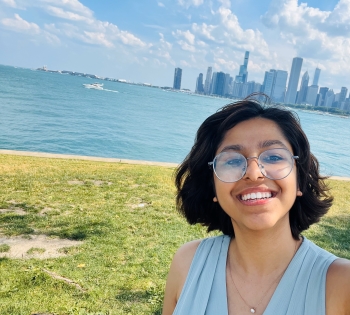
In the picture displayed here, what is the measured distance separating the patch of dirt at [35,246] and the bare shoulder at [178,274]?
361 cm

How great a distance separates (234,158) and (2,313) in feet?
10.4

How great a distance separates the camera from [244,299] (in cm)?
163

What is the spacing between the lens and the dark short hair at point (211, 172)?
182 cm

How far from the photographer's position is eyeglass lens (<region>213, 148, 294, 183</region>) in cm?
164

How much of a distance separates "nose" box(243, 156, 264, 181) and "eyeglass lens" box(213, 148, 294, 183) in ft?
0.03

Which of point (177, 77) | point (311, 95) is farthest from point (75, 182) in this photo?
point (177, 77)

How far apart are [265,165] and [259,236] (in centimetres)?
31

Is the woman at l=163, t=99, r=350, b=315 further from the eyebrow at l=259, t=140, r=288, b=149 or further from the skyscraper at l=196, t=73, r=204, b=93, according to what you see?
the skyscraper at l=196, t=73, r=204, b=93

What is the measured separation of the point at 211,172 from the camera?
6.68ft

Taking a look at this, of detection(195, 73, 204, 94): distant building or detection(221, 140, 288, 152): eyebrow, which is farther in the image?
detection(195, 73, 204, 94): distant building

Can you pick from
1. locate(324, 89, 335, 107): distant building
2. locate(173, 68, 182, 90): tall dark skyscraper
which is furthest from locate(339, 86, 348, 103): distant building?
locate(173, 68, 182, 90): tall dark skyscraper

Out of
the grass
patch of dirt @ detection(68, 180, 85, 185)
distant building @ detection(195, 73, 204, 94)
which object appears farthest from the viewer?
distant building @ detection(195, 73, 204, 94)

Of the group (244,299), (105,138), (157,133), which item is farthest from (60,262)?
(157,133)

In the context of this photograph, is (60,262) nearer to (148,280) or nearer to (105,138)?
(148,280)
